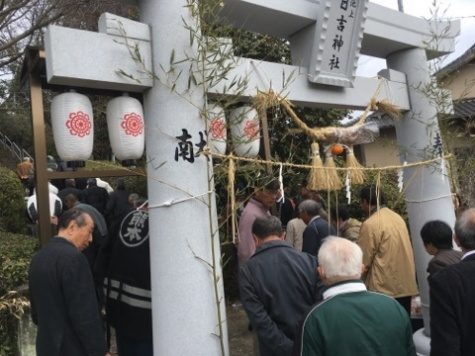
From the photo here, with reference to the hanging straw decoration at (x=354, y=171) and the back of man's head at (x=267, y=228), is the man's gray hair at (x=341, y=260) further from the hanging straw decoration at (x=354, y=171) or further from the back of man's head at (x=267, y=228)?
the hanging straw decoration at (x=354, y=171)

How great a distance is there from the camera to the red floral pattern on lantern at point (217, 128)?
373 centimetres

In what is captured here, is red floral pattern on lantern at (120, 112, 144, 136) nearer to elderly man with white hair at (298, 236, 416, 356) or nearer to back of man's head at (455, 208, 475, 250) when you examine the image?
elderly man with white hair at (298, 236, 416, 356)

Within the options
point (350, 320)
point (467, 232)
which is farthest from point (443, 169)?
point (350, 320)

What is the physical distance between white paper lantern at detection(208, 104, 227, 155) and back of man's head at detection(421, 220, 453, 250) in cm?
189

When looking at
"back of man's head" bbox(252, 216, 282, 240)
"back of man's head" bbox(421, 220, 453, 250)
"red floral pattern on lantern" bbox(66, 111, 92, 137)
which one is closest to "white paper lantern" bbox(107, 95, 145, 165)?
"red floral pattern on lantern" bbox(66, 111, 92, 137)

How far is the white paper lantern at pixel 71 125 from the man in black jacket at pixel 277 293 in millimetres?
1592

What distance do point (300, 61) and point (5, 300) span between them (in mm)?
3846

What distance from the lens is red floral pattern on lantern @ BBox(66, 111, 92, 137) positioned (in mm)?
3580

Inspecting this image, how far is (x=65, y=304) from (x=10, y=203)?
5.02m

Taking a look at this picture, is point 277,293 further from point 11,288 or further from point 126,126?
point 11,288

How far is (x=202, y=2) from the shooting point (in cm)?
344

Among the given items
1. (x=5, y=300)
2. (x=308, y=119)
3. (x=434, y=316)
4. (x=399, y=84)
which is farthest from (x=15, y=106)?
(x=434, y=316)

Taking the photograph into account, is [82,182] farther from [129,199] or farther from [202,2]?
[202,2]

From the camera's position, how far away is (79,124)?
3.61 meters
